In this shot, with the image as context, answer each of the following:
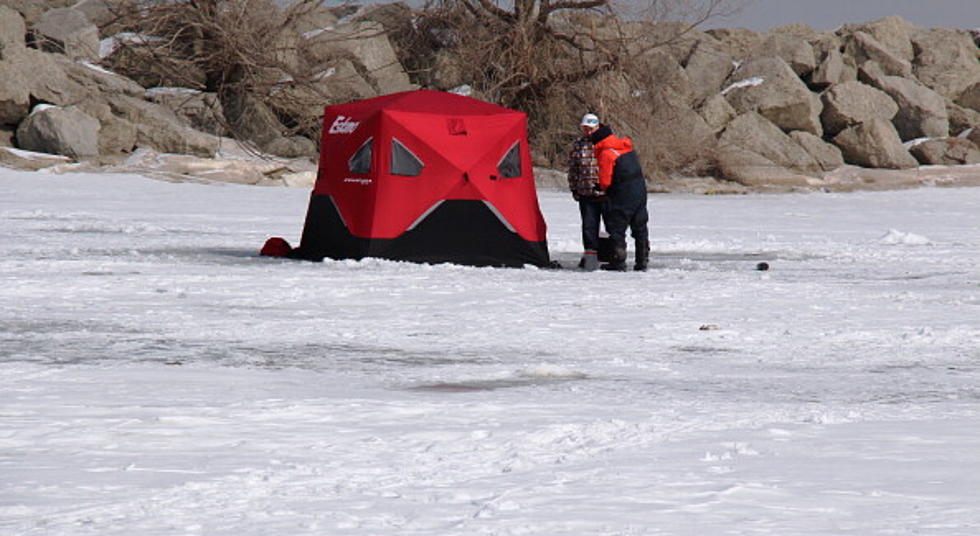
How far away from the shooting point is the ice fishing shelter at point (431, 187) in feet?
43.9

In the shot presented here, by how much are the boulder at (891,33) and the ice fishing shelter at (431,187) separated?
3410cm

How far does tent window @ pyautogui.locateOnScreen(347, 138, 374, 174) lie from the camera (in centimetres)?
1359

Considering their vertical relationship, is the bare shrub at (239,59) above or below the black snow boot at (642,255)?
above

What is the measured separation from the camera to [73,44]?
31.8 m

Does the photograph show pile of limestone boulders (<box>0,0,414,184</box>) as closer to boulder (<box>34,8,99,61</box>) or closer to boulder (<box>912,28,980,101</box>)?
boulder (<box>34,8,99,61</box>)

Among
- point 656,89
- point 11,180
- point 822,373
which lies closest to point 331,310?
point 822,373

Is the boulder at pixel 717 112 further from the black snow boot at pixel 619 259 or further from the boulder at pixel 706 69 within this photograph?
the black snow boot at pixel 619 259

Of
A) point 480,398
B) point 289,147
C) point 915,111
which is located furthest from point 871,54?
point 480,398

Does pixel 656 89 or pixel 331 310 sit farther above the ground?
pixel 656 89

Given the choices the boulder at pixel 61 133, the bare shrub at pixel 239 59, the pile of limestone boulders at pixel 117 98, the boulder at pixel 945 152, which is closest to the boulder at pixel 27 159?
the pile of limestone boulders at pixel 117 98

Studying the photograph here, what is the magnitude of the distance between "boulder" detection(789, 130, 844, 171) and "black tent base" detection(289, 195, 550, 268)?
2376 centimetres

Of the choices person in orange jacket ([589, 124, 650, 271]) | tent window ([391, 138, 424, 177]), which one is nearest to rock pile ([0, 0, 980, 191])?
tent window ([391, 138, 424, 177])

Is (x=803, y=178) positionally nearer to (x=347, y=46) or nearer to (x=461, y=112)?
(x=347, y=46)

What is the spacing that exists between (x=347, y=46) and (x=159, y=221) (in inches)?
599
